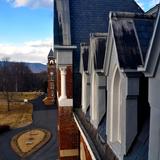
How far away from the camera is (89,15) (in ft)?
34.7

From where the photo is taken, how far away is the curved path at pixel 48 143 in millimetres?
23566

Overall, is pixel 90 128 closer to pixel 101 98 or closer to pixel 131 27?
pixel 101 98

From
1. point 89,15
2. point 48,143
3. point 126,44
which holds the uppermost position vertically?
point 89,15

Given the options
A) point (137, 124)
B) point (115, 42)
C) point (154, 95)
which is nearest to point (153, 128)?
point (154, 95)

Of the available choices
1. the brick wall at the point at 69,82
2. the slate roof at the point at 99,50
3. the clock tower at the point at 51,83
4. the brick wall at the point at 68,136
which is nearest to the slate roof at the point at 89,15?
the brick wall at the point at 69,82

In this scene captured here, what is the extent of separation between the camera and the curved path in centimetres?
2357

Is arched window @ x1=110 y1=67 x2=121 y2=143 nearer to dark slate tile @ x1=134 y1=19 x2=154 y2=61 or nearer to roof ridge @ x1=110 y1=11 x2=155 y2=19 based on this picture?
dark slate tile @ x1=134 y1=19 x2=154 y2=61

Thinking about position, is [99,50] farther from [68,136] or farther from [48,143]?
[48,143]

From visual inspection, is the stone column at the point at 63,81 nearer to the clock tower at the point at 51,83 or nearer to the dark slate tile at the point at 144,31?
the dark slate tile at the point at 144,31

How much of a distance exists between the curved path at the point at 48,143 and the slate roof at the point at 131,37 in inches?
Result: 758

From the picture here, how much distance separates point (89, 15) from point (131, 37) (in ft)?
22.0

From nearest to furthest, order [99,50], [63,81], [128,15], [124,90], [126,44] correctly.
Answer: [124,90] → [126,44] → [128,15] → [99,50] → [63,81]

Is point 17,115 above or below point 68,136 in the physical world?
below

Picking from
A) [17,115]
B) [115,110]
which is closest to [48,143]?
[17,115]
